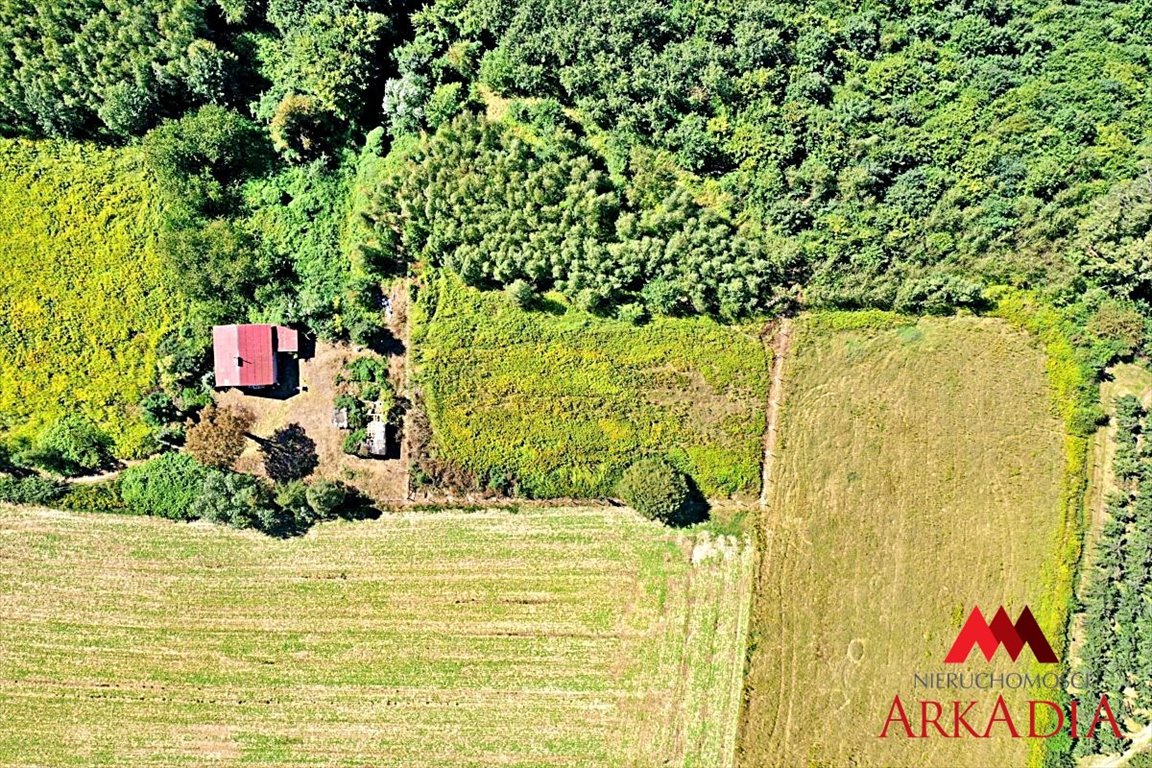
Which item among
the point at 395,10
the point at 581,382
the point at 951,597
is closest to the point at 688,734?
the point at 951,597

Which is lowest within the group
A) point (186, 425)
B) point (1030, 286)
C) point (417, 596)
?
point (417, 596)

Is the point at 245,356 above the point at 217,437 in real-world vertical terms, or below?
above

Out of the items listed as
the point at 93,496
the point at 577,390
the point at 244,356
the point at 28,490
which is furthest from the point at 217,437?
the point at 577,390

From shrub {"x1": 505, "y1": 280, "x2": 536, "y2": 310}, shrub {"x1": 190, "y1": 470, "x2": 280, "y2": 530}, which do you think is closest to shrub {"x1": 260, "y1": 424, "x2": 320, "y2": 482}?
shrub {"x1": 190, "y1": 470, "x2": 280, "y2": 530}

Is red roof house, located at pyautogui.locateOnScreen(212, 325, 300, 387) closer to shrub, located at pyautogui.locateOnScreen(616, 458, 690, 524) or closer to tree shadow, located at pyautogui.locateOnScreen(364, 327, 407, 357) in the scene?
A: tree shadow, located at pyautogui.locateOnScreen(364, 327, 407, 357)

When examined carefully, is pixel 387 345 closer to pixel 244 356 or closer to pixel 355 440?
pixel 355 440

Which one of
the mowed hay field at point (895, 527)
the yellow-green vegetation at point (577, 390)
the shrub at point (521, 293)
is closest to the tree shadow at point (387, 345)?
the yellow-green vegetation at point (577, 390)

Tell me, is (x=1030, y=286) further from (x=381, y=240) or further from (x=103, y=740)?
(x=103, y=740)
